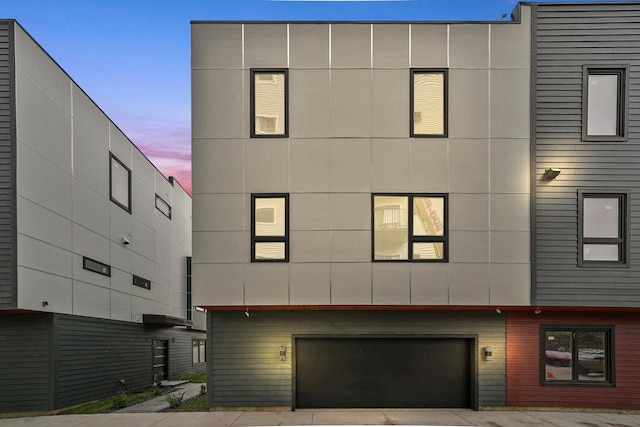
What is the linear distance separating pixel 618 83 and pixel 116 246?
16762 mm

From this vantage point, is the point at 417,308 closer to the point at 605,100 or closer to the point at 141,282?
the point at 605,100

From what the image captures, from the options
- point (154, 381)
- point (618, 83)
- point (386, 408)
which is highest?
point (618, 83)

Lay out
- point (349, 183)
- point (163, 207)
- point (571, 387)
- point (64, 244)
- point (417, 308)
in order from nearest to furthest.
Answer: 1. point (349, 183)
2. point (417, 308)
3. point (571, 387)
4. point (64, 244)
5. point (163, 207)

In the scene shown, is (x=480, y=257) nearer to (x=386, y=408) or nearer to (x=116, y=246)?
(x=386, y=408)

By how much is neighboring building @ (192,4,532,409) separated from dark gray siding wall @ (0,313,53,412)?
4608 mm

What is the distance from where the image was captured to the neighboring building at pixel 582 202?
1270 centimetres

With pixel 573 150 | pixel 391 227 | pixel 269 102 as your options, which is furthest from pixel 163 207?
pixel 573 150

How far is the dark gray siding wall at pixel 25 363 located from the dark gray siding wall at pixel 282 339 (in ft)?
15.0

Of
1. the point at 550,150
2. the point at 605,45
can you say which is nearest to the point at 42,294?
the point at 550,150

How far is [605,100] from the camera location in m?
13.0

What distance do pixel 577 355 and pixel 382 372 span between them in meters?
5.09

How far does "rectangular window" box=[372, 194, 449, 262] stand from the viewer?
1251cm

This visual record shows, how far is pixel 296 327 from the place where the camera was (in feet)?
42.7

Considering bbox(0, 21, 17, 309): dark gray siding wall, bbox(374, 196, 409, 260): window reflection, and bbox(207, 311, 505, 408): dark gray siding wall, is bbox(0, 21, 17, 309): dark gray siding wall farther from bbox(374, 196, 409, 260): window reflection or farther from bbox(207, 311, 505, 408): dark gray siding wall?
bbox(374, 196, 409, 260): window reflection
